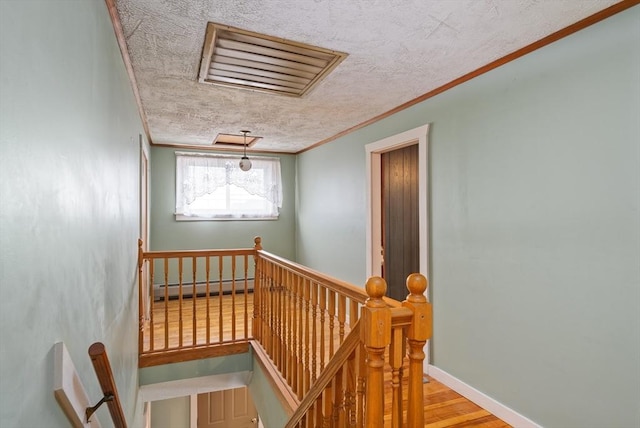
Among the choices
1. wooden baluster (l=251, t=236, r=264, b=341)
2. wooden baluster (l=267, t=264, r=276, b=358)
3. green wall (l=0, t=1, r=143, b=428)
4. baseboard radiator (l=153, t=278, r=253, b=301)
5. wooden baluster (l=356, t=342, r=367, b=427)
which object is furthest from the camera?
baseboard radiator (l=153, t=278, r=253, b=301)

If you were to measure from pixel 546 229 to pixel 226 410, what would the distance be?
19.7 ft

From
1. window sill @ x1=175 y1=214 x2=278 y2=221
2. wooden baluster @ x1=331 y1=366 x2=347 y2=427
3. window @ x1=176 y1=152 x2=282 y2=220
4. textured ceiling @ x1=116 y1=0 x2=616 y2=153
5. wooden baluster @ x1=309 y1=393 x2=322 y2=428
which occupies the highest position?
textured ceiling @ x1=116 y1=0 x2=616 y2=153

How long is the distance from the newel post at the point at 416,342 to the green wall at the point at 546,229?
1219 millimetres

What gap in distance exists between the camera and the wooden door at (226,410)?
5789 mm

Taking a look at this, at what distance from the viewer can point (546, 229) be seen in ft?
6.51

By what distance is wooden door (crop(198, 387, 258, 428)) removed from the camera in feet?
19.0

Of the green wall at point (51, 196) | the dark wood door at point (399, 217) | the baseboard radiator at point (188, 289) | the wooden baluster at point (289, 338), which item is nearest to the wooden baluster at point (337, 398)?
the green wall at point (51, 196)

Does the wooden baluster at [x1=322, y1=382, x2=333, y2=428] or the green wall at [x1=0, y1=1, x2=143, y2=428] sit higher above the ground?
the green wall at [x1=0, y1=1, x2=143, y2=428]

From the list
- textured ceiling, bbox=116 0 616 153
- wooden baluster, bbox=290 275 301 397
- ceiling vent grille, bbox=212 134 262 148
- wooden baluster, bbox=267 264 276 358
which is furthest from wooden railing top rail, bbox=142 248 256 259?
ceiling vent grille, bbox=212 134 262 148

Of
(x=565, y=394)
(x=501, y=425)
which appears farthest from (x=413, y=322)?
(x=501, y=425)

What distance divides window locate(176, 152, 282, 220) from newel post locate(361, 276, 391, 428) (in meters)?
4.62

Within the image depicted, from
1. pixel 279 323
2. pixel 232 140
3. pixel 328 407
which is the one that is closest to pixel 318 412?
pixel 328 407

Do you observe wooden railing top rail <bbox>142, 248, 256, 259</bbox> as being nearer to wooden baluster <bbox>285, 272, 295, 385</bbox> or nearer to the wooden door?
wooden baluster <bbox>285, 272, 295, 385</bbox>

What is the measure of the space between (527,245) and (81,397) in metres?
2.27
